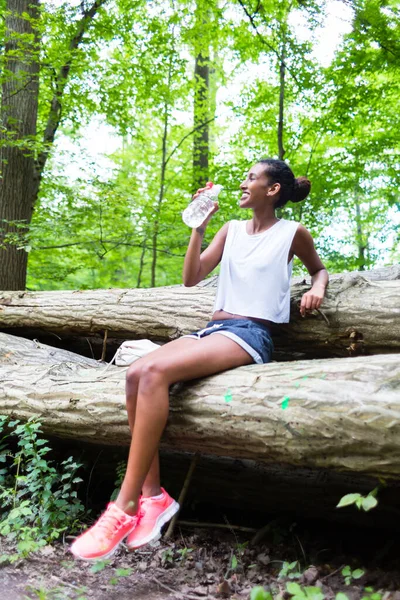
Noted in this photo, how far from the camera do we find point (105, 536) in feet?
7.47

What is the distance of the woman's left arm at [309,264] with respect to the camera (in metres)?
3.11

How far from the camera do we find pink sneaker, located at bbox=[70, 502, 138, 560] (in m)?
2.23

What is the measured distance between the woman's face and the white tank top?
7.4 inches

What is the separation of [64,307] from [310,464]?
345cm

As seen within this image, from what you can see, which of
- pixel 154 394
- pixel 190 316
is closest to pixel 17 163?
pixel 190 316

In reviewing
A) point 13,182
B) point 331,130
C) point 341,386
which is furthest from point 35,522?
point 331,130

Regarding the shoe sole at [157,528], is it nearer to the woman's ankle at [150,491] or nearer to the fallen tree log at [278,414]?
the woman's ankle at [150,491]

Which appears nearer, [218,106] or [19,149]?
[19,149]

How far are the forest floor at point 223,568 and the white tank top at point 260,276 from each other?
1292 millimetres

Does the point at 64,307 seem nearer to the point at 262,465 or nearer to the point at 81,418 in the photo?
the point at 81,418

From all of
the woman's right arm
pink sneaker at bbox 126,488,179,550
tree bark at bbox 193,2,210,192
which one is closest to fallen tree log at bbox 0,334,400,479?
pink sneaker at bbox 126,488,179,550

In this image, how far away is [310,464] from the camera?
2230mm

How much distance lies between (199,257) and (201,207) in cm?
32

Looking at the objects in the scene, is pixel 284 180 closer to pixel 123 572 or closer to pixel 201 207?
pixel 201 207
